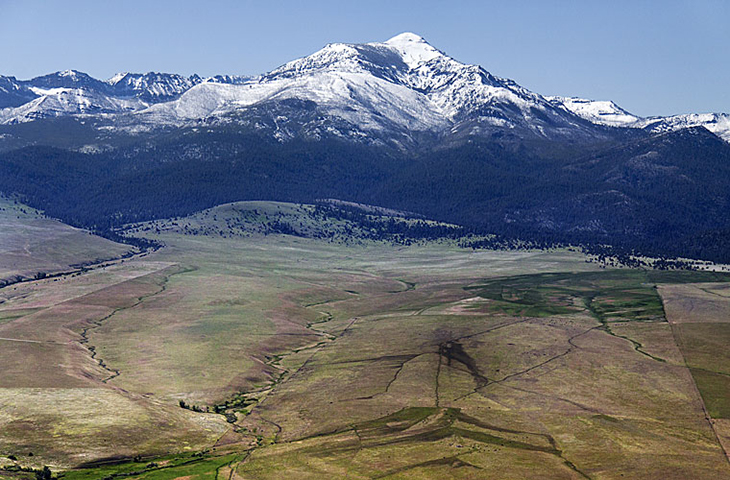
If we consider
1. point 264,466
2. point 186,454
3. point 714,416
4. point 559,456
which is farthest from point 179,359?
point 714,416

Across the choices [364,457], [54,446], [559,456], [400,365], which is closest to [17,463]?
[54,446]

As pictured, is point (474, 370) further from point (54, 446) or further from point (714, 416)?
point (54, 446)

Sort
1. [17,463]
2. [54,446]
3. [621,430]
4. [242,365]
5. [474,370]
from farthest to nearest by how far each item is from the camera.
→ [242,365] < [474,370] < [621,430] < [54,446] < [17,463]

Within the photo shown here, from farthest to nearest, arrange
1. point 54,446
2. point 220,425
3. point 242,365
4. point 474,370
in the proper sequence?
point 242,365 < point 474,370 < point 220,425 < point 54,446

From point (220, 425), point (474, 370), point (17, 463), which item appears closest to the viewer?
point (17, 463)

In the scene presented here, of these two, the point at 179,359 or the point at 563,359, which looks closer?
the point at 563,359

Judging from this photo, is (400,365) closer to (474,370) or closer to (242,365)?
(474,370)

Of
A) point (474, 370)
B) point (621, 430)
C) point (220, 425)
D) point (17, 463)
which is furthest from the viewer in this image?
point (474, 370)

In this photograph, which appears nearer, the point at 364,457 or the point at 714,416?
the point at 364,457
